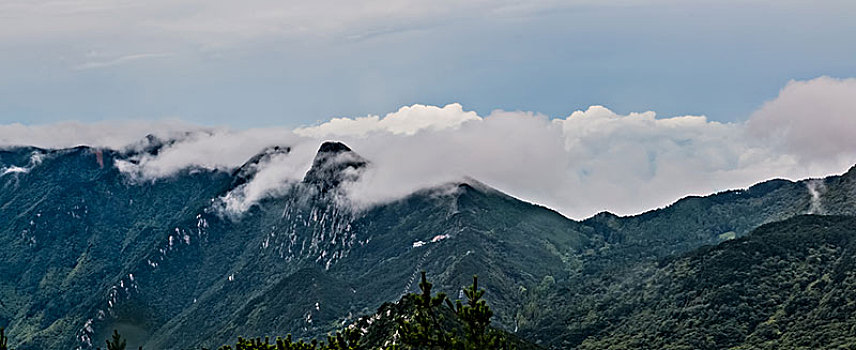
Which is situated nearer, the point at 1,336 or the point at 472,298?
the point at 1,336

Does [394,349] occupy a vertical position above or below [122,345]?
below

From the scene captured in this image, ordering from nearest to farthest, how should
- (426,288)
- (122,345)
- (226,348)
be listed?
(122,345)
(426,288)
(226,348)

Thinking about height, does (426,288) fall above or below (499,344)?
above

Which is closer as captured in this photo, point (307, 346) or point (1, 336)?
point (1, 336)

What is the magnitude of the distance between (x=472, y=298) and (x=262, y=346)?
24569mm

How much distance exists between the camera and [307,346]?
10594 cm

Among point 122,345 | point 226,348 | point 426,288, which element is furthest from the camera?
point 226,348

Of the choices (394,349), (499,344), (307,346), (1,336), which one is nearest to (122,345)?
(1,336)

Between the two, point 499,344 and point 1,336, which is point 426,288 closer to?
point 499,344

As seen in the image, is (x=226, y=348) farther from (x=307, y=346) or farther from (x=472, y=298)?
(x=472, y=298)

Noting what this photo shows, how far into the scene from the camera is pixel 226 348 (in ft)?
377

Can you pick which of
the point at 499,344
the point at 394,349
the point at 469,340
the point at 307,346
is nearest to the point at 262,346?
the point at 307,346

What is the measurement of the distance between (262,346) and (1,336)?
88.6ft

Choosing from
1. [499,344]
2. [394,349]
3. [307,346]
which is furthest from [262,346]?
[499,344]
